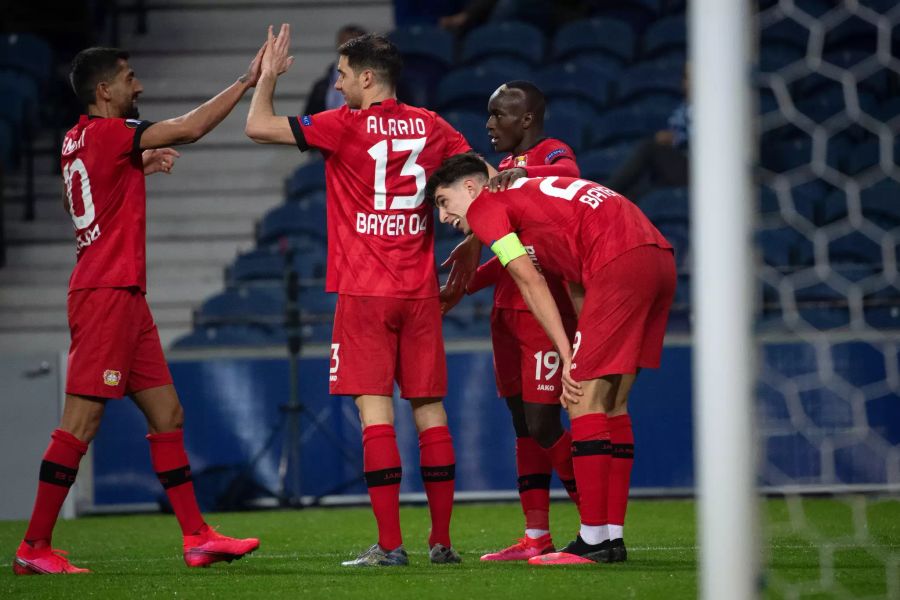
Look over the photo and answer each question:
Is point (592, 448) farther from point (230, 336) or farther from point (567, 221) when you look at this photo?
point (230, 336)

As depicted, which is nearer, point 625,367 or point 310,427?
point 625,367

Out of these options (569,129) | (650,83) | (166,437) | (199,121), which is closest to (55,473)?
(166,437)

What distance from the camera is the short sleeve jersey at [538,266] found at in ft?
16.1

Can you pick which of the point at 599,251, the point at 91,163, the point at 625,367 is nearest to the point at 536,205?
the point at 599,251

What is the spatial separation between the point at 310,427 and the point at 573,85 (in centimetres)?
413

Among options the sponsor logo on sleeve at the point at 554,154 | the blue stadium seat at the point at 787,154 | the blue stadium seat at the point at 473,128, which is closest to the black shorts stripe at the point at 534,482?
the sponsor logo on sleeve at the point at 554,154

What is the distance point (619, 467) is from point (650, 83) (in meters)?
6.38

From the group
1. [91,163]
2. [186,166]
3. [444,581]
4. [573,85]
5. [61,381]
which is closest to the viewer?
[444,581]

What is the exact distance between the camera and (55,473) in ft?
15.2

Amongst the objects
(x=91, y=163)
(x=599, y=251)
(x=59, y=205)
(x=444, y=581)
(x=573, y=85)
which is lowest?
(x=444, y=581)

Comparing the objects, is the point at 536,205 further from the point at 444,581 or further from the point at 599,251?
the point at 444,581

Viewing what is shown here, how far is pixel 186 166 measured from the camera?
11.6 metres

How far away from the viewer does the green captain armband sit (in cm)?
423

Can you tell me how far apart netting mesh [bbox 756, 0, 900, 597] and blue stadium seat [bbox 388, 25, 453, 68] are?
8.97ft
